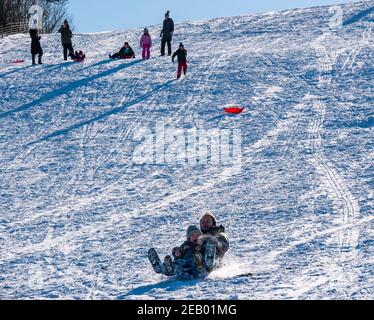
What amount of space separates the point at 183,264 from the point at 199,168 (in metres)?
7.15

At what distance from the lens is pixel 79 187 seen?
18.8 m

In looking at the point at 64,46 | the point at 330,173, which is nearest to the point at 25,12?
the point at 64,46

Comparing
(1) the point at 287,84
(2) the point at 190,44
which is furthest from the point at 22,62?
Result: (1) the point at 287,84

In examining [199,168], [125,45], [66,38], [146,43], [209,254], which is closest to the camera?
[209,254]

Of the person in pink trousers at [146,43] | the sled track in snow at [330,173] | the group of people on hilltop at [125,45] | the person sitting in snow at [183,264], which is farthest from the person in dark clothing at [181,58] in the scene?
the person sitting in snow at [183,264]

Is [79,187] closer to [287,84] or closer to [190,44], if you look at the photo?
[287,84]

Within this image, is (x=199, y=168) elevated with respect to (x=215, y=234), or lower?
lower

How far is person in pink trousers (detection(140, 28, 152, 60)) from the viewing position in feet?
94.3

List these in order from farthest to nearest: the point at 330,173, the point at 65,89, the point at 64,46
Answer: the point at 64,46 → the point at 65,89 → the point at 330,173

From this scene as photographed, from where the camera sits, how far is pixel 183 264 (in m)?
12.5

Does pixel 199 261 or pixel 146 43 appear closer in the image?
pixel 199 261

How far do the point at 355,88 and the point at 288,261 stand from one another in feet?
38.7

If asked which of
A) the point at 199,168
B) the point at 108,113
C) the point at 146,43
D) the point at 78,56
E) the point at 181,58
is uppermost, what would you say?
the point at 146,43

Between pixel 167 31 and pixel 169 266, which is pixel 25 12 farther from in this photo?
pixel 169 266
